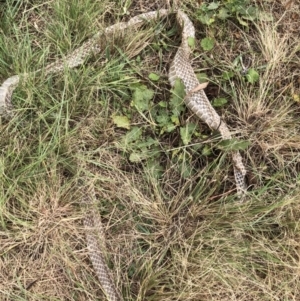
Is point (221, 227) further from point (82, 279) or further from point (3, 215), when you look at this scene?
point (3, 215)

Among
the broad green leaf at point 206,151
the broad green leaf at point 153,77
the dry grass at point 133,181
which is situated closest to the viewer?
the dry grass at point 133,181

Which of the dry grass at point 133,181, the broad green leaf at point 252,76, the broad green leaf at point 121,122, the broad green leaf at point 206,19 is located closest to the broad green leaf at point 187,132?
the dry grass at point 133,181

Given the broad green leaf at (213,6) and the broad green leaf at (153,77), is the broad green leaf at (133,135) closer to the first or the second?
the broad green leaf at (153,77)

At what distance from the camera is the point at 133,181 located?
2.50 m

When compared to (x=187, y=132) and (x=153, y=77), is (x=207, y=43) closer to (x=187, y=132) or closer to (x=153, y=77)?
(x=153, y=77)

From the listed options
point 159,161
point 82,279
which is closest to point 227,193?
point 159,161

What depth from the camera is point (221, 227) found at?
240cm

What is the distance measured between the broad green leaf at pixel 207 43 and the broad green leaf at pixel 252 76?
216 millimetres

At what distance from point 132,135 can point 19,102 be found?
0.53 m

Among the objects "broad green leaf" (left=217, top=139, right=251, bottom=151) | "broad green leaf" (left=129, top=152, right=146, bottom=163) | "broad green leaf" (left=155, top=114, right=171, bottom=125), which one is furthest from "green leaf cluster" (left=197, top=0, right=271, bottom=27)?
"broad green leaf" (left=129, top=152, right=146, bottom=163)

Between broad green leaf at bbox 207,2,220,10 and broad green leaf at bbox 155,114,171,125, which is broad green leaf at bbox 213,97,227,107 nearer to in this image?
broad green leaf at bbox 155,114,171,125

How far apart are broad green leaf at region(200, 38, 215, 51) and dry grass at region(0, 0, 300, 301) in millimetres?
38

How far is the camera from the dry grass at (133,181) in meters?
2.37

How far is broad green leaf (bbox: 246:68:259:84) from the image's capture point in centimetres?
263
